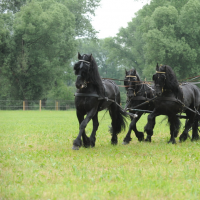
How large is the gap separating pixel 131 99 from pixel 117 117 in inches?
33.5

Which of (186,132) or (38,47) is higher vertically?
(38,47)

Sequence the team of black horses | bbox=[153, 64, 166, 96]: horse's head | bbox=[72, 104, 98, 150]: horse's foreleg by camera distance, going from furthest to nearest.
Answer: bbox=[153, 64, 166, 96]: horse's head → the team of black horses → bbox=[72, 104, 98, 150]: horse's foreleg

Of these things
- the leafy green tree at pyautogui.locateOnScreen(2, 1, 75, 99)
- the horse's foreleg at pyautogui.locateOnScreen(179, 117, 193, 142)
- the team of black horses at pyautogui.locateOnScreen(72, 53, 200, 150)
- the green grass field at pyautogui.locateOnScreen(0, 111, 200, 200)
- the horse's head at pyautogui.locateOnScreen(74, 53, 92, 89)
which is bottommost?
the green grass field at pyautogui.locateOnScreen(0, 111, 200, 200)

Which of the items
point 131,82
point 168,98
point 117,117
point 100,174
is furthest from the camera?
point 131,82

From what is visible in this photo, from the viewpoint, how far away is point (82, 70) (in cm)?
844

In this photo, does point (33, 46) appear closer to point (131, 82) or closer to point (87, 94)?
point (131, 82)

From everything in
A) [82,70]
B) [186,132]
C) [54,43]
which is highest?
[54,43]

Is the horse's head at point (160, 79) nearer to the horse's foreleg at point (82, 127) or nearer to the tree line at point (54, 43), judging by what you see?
the horse's foreleg at point (82, 127)

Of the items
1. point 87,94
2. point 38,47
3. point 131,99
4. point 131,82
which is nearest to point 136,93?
point 131,99

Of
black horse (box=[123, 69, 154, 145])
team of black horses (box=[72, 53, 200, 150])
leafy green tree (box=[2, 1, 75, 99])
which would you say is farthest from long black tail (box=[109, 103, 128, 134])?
leafy green tree (box=[2, 1, 75, 99])

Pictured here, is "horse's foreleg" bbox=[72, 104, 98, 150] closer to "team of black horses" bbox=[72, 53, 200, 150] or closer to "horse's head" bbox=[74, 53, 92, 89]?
"team of black horses" bbox=[72, 53, 200, 150]

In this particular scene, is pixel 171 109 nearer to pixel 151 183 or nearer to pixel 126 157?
pixel 126 157

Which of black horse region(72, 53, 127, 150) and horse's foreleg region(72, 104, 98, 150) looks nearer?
horse's foreleg region(72, 104, 98, 150)

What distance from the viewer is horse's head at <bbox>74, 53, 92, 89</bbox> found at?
8398mm
